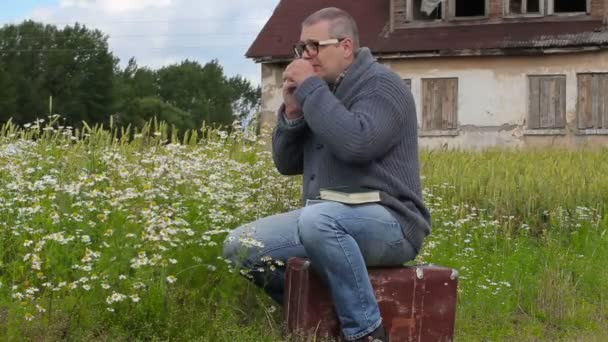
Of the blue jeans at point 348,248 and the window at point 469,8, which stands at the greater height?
the window at point 469,8

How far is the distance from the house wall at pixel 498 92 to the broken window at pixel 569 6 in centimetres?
176

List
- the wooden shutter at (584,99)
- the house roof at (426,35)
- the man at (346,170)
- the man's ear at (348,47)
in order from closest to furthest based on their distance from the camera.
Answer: the man at (346,170) → the man's ear at (348,47) → the house roof at (426,35) → the wooden shutter at (584,99)

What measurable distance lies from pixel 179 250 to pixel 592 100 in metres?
21.3

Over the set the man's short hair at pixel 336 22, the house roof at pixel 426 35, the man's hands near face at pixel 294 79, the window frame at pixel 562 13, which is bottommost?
the man's hands near face at pixel 294 79

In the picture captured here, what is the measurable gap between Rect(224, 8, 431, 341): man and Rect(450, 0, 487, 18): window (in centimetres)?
2258

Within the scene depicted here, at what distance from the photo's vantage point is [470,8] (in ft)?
92.4

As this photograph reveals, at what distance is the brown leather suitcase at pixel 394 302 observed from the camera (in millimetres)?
5312

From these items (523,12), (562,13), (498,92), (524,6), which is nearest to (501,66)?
(498,92)

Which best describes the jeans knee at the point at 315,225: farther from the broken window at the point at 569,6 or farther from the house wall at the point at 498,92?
the broken window at the point at 569,6

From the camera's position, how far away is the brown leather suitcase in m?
5.31

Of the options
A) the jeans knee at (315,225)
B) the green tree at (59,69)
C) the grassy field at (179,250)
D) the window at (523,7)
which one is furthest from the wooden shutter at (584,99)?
the green tree at (59,69)

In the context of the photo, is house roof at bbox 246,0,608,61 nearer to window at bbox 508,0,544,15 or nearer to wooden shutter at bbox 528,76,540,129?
window at bbox 508,0,544,15

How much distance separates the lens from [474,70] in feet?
86.2

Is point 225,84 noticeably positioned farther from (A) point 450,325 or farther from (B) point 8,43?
(A) point 450,325
